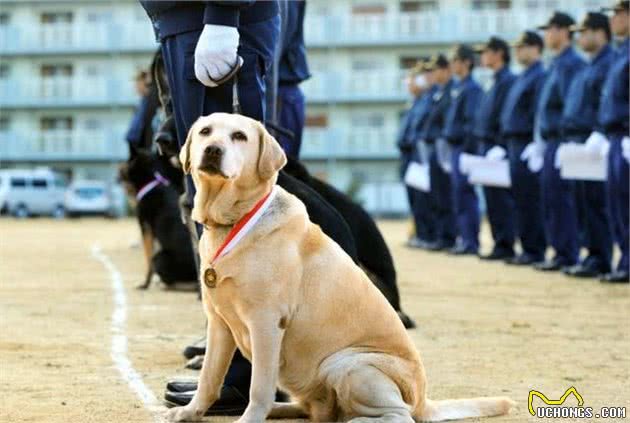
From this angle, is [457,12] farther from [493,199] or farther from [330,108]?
[493,199]

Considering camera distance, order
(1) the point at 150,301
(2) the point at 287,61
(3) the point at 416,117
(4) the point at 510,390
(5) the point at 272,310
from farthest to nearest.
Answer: (3) the point at 416,117 < (1) the point at 150,301 < (2) the point at 287,61 < (4) the point at 510,390 < (5) the point at 272,310

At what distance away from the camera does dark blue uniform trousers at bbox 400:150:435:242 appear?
21.6 m

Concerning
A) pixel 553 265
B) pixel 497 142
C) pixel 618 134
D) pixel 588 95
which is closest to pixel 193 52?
pixel 618 134

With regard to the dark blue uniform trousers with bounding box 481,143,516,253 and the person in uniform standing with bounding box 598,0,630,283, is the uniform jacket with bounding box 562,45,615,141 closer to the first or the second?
the person in uniform standing with bounding box 598,0,630,283

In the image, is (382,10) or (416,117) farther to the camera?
(382,10)

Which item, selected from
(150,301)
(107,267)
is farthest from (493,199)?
(150,301)

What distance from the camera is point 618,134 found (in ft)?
42.4

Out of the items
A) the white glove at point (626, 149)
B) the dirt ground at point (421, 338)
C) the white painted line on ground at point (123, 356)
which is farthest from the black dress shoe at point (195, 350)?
the white glove at point (626, 149)

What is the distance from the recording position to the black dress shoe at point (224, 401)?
207 inches

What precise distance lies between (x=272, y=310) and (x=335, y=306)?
9.5 inches

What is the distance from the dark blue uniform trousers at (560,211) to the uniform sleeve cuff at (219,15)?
9.82 m

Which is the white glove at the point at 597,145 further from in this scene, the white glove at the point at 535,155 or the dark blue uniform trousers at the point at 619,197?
the white glove at the point at 535,155

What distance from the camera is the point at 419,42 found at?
5903 cm

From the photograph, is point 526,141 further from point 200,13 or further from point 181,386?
point 181,386
